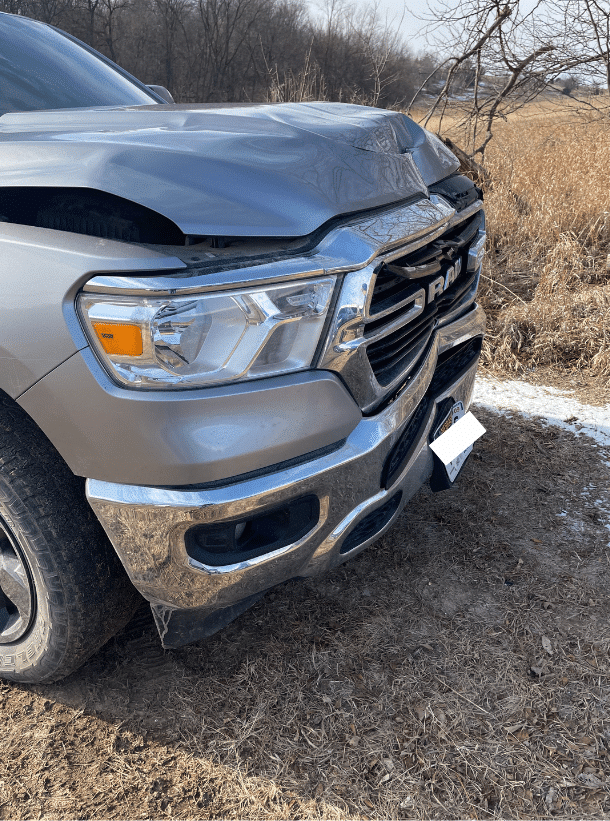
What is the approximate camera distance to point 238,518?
141cm

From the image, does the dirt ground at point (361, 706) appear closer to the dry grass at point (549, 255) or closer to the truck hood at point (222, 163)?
the truck hood at point (222, 163)

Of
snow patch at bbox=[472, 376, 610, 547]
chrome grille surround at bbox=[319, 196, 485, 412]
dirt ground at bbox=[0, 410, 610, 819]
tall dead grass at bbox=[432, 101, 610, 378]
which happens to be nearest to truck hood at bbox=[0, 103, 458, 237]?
chrome grille surround at bbox=[319, 196, 485, 412]

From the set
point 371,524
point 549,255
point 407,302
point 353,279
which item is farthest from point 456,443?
point 549,255

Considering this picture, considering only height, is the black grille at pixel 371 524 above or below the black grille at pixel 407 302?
below

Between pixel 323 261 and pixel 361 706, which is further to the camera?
pixel 361 706

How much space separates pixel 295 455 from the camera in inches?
56.8

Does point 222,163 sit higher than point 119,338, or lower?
higher

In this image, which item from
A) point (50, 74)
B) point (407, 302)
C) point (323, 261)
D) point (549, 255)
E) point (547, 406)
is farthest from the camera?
point (549, 255)

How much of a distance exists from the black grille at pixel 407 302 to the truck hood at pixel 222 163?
0.18 m

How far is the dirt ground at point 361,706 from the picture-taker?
1572mm

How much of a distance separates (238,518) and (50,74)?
2.07 metres

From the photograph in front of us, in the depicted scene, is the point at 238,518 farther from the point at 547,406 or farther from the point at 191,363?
the point at 547,406

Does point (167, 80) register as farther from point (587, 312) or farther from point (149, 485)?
point (149, 485)

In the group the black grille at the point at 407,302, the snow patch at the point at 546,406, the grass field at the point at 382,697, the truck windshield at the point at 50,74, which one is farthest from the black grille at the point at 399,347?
the snow patch at the point at 546,406
